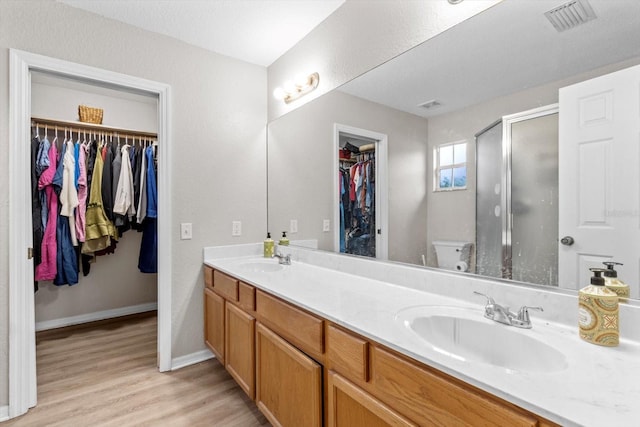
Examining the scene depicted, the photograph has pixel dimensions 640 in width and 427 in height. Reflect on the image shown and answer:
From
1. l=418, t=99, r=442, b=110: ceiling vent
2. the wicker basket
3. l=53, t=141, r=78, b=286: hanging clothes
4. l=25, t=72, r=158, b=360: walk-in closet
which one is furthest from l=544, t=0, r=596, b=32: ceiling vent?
the wicker basket

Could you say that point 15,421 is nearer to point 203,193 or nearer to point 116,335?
point 116,335

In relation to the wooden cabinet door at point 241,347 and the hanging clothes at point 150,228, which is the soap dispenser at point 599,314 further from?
the hanging clothes at point 150,228

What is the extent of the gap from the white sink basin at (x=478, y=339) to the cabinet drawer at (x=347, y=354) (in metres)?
0.18

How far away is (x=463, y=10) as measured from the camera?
1.29m

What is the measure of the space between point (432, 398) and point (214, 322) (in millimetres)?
1782

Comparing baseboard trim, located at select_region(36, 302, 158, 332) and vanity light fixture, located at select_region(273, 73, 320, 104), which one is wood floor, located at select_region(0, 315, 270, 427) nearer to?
baseboard trim, located at select_region(36, 302, 158, 332)

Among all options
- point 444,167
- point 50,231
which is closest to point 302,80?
point 444,167

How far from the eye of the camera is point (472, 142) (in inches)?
51.5

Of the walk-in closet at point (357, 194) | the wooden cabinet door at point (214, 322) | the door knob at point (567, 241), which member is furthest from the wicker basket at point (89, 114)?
the door knob at point (567, 241)

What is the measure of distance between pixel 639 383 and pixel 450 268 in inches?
28.5

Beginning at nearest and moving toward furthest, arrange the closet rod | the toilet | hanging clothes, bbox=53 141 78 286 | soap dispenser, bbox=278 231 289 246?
the toilet
soap dispenser, bbox=278 231 289 246
hanging clothes, bbox=53 141 78 286
the closet rod

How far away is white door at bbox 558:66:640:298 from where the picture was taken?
89 centimetres

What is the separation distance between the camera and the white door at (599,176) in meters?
0.89

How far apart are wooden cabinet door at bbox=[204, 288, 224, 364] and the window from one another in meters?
1.56
